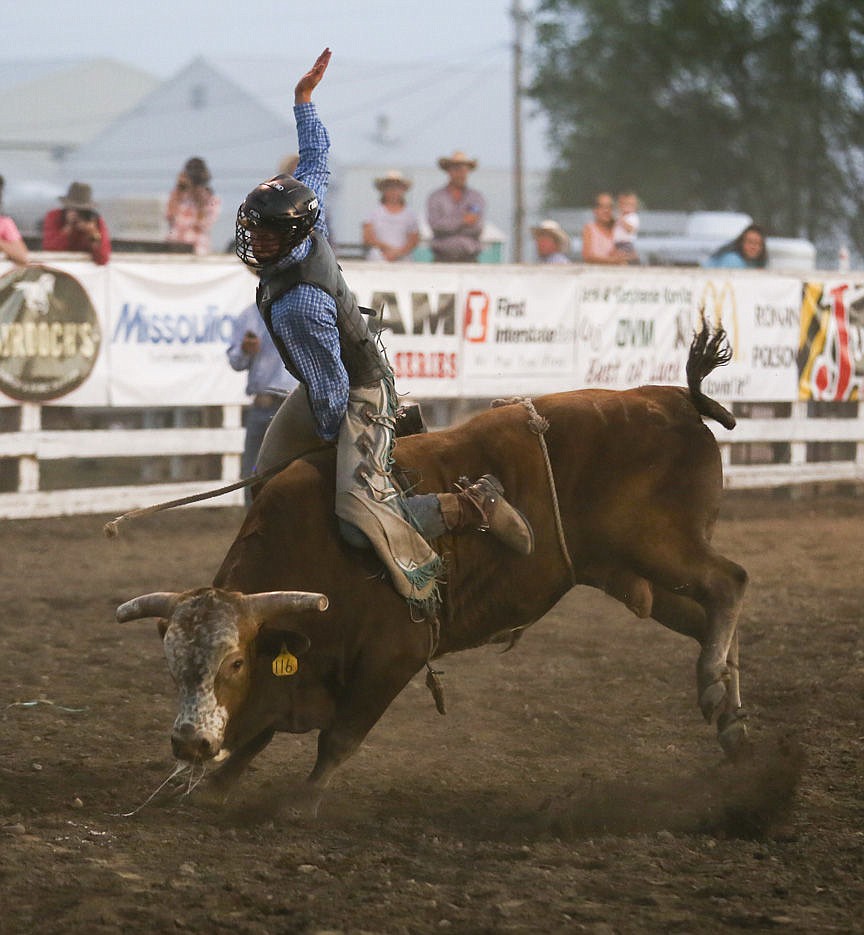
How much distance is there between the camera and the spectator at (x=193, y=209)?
12656 millimetres

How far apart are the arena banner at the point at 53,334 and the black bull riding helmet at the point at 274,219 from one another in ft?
19.4

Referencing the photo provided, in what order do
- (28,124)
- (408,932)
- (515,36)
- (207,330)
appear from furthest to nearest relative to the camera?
(28,124) < (515,36) < (207,330) < (408,932)

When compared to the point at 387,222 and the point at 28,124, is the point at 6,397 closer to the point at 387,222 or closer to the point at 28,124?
the point at 387,222

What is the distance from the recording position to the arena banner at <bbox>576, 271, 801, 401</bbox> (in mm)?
12461

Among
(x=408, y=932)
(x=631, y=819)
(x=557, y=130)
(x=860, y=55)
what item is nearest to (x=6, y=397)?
(x=631, y=819)

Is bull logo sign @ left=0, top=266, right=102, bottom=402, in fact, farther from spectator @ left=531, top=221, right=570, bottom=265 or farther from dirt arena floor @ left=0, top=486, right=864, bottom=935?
spectator @ left=531, top=221, right=570, bottom=265

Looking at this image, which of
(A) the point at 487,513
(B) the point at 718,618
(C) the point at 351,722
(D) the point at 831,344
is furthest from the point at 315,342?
(D) the point at 831,344

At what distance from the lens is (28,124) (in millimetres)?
61062

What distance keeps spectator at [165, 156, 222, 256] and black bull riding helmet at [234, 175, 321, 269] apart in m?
8.09

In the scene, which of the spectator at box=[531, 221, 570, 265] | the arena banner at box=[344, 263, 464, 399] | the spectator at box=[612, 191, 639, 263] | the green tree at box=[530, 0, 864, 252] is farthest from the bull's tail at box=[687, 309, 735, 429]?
the green tree at box=[530, 0, 864, 252]

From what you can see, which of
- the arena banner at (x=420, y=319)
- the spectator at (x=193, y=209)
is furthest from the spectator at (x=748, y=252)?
the spectator at (x=193, y=209)

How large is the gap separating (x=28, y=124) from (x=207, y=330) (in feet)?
177

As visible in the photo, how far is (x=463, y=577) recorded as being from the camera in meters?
5.14

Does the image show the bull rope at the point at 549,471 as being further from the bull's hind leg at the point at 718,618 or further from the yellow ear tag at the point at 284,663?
the yellow ear tag at the point at 284,663
